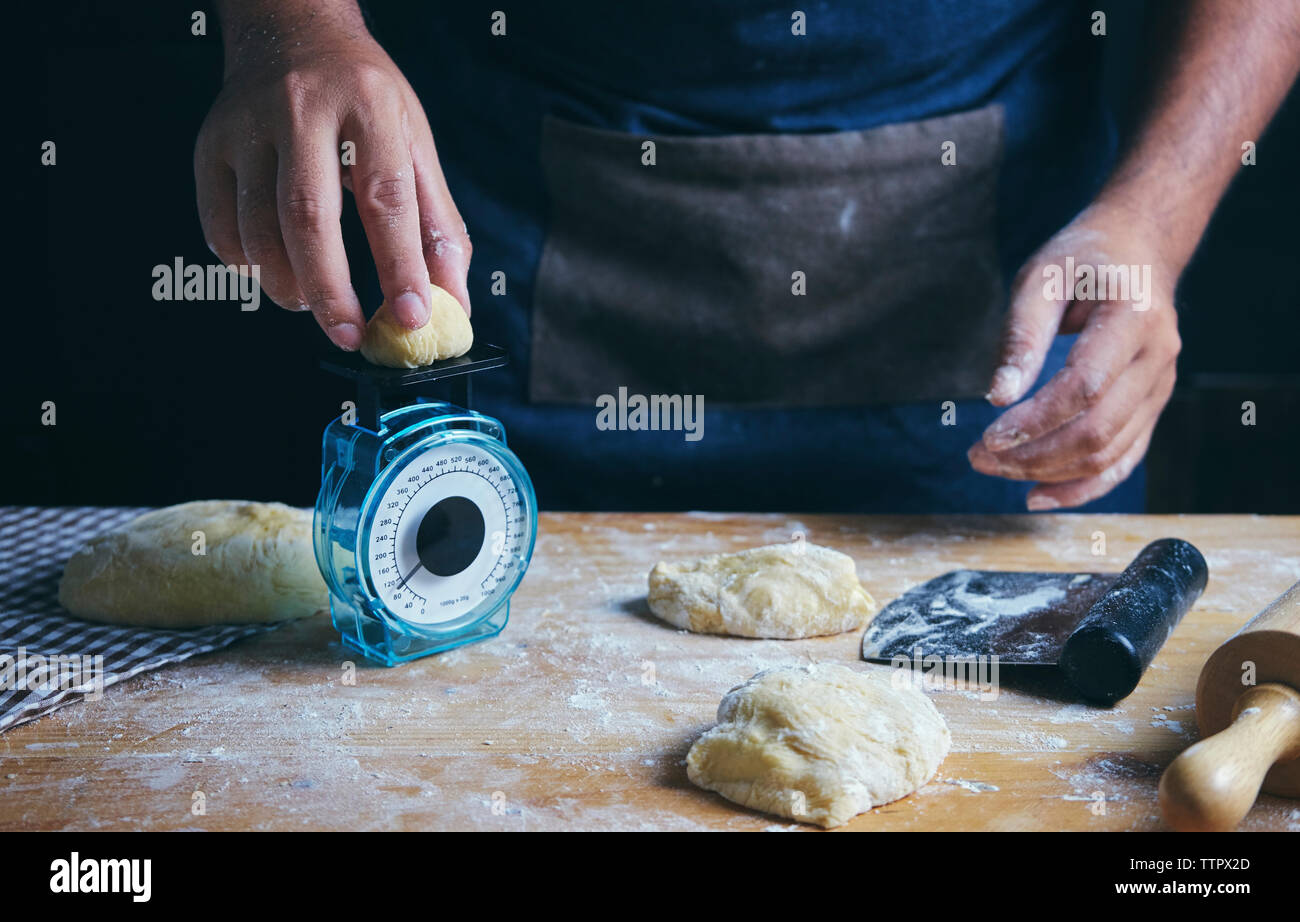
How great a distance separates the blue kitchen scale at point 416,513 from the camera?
127 centimetres

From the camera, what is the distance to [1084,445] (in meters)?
1.72

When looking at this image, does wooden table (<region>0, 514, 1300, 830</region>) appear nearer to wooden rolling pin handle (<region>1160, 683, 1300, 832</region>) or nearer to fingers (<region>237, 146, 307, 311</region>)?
wooden rolling pin handle (<region>1160, 683, 1300, 832</region>)

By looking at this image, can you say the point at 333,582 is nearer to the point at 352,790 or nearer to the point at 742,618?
the point at 352,790

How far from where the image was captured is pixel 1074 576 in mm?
1525

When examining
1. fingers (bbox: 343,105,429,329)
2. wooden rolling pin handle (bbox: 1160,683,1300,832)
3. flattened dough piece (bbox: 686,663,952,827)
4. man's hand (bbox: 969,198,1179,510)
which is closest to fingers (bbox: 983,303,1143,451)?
man's hand (bbox: 969,198,1179,510)

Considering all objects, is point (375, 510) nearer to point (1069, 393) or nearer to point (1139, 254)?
point (1069, 393)

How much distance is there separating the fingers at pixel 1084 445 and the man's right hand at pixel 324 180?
857 millimetres

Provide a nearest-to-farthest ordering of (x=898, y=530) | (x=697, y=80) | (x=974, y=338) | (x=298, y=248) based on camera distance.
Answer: (x=298, y=248) → (x=898, y=530) → (x=697, y=80) → (x=974, y=338)

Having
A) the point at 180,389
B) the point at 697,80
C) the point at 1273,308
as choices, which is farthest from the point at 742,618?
the point at 1273,308

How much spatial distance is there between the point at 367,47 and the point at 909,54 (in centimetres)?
98

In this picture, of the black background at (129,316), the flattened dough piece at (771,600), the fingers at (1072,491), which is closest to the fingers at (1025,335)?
the fingers at (1072,491)

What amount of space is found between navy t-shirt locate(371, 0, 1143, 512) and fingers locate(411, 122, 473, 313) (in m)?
0.62

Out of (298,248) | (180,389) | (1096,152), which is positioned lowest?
(180,389)

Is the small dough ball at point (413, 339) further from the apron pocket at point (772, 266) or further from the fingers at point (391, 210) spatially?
the apron pocket at point (772, 266)
